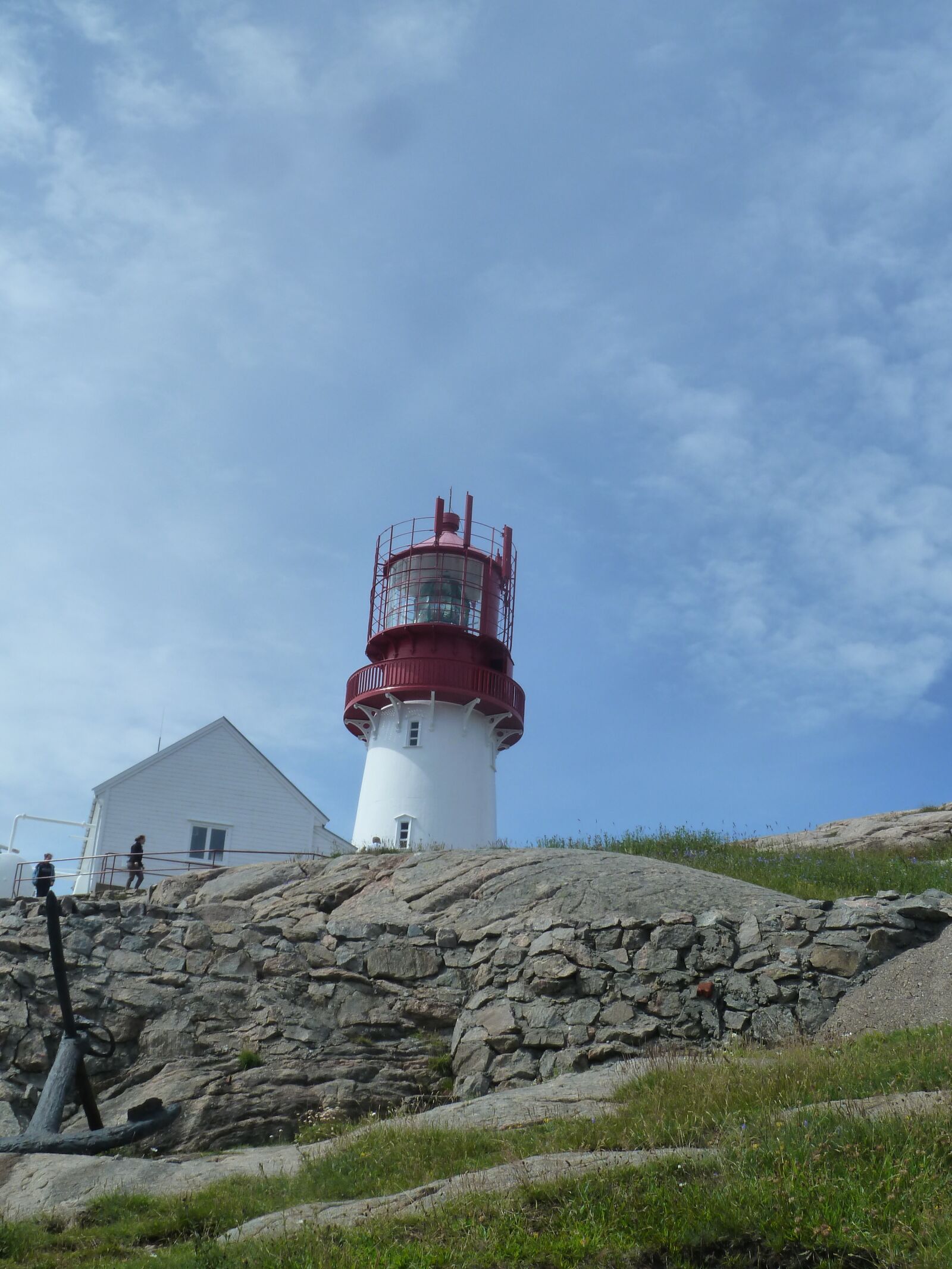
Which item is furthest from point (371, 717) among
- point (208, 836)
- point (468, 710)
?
point (208, 836)

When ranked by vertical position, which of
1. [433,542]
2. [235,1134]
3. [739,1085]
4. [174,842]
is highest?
[433,542]

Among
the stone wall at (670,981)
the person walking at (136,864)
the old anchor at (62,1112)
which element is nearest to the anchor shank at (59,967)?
the old anchor at (62,1112)

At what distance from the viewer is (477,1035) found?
15945mm

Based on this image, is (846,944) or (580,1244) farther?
(846,944)

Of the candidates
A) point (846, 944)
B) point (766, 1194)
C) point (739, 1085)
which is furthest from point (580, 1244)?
point (846, 944)

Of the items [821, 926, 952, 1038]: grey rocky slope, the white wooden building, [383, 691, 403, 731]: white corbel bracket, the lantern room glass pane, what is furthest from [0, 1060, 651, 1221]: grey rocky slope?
the lantern room glass pane

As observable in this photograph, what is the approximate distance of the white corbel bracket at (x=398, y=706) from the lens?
30750mm

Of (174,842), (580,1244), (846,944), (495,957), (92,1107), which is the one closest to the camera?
(580,1244)

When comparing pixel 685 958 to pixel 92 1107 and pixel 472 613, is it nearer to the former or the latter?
pixel 92 1107

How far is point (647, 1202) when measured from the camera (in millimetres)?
7234

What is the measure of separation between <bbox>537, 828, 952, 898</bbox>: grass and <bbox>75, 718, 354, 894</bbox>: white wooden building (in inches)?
392

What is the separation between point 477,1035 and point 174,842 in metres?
17.0

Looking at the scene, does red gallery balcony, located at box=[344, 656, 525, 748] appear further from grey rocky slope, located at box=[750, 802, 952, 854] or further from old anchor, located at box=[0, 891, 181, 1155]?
old anchor, located at box=[0, 891, 181, 1155]

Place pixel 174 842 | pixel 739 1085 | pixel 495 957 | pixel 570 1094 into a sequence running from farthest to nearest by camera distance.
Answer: pixel 174 842 → pixel 495 957 → pixel 570 1094 → pixel 739 1085
